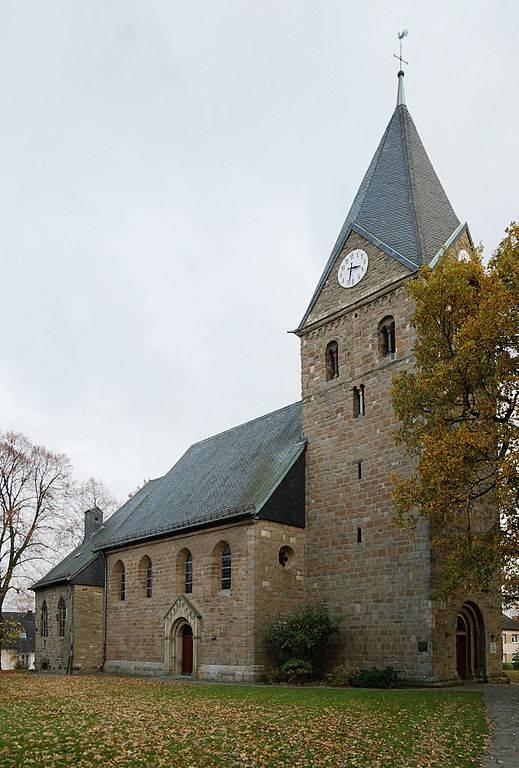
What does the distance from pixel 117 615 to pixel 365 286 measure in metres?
19.6

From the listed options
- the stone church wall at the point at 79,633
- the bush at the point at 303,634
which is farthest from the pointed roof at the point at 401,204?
the stone church wall at the point at 79,633

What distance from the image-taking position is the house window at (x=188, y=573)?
31.0m

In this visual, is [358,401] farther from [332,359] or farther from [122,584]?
[122,584]

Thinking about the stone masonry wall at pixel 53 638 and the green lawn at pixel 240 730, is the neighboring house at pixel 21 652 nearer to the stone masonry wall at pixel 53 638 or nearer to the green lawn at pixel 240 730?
the stone masonry wall at pixel 53 638

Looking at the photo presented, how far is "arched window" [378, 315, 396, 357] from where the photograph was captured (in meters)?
26.8

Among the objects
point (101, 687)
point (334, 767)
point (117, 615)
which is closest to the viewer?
point (334, 767)

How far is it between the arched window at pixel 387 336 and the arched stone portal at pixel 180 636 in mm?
12288

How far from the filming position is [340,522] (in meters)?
27.1

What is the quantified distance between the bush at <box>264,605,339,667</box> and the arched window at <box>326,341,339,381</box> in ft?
28.4

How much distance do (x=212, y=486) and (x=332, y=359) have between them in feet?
26.4

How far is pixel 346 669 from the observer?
2395 centimetres

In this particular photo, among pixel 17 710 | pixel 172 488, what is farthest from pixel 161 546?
pixel 17 710

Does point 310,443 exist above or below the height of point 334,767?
above

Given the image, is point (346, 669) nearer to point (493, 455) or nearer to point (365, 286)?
point (493, 455)
